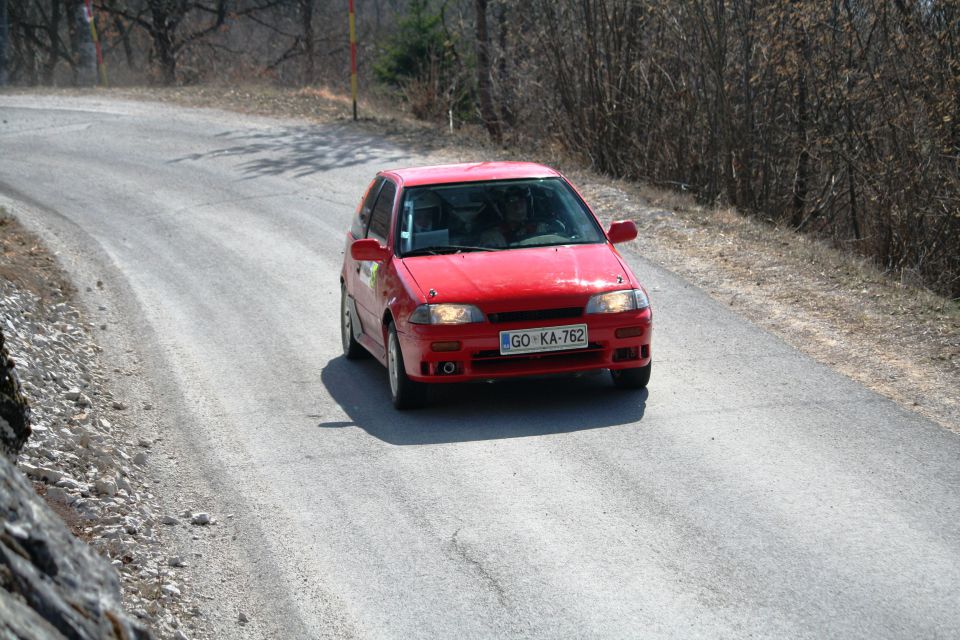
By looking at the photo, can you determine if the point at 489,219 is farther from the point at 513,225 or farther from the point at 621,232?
the point at 621,232

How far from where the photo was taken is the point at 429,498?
21.5 feet

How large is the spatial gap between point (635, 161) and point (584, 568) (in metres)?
15.5

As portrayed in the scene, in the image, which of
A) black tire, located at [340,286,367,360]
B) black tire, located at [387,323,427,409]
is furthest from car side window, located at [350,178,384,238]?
black tire, located at [387,323,427,409]

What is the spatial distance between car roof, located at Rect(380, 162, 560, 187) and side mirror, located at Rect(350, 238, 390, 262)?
67 cm

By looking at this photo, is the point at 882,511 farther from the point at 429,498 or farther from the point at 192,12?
the point at 192,12

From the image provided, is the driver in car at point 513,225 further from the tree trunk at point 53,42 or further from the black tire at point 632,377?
the tree trunk at point 53,42

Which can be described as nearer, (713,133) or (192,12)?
(713,133)

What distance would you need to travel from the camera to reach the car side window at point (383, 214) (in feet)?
30.2

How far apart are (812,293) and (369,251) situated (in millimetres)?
4514

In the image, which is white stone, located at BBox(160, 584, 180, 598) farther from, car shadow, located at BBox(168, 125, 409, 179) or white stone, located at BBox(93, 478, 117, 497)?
car shadow, located at BBox(168, 125, 409, 179)

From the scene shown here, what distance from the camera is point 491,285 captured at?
8.09 meters

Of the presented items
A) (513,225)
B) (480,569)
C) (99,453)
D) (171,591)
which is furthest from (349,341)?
(171,591)

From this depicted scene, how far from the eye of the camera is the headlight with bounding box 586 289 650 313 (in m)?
8.04

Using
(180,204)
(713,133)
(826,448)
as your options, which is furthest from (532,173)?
(713,133)
